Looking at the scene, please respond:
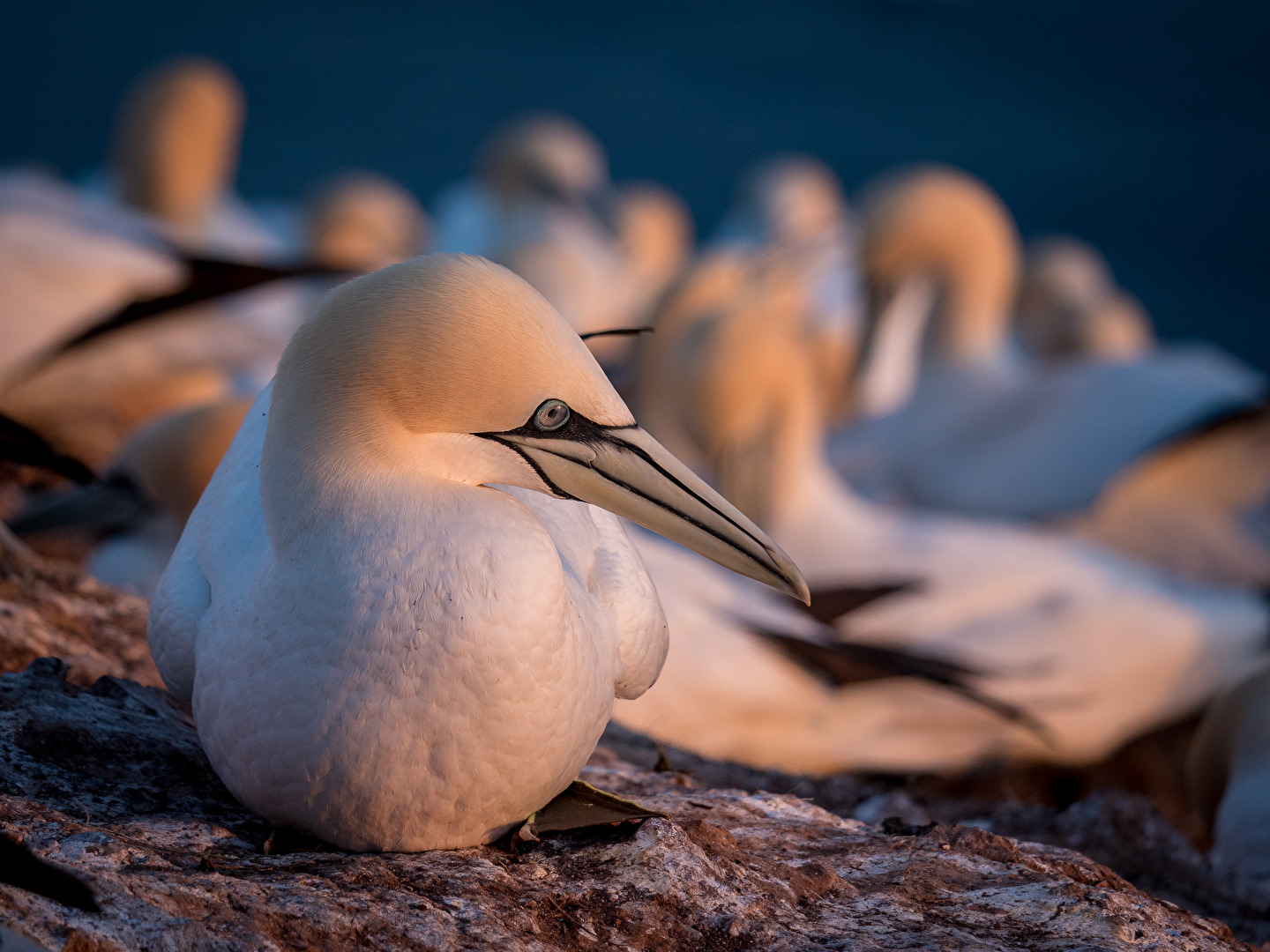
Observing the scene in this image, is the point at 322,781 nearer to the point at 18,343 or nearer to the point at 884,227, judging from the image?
the point at 18,343

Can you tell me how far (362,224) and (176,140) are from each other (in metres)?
1.91

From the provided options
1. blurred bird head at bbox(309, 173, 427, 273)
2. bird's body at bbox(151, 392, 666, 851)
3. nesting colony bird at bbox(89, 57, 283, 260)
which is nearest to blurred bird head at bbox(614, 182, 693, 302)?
blurred bird head at bbox(309, 173, 427, 273)

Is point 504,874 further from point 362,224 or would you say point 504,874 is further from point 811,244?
point 362,224

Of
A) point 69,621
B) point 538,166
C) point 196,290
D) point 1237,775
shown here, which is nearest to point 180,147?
point 196,290

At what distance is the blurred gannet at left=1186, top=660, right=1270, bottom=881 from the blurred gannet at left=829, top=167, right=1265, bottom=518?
2909 millimetres

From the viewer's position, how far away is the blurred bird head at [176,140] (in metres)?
8.66

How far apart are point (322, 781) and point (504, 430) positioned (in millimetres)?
519

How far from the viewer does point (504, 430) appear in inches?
68.9

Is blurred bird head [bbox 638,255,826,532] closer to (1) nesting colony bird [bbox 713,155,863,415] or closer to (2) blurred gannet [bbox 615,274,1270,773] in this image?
(2) blurred gannet [bbox 615,274,1270,773]

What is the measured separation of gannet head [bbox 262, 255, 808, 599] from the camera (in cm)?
167

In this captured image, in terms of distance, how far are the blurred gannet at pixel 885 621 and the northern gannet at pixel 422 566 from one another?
1810mm

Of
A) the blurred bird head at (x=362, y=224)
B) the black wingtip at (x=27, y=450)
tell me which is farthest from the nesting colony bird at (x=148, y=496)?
the blurred bird head at (x=362, y=224)

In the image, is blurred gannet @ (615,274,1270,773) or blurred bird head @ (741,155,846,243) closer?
blurred gannet @ (615,274,1270,773)

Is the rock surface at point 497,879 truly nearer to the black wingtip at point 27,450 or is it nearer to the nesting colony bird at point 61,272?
the black wingtip at point 27,450
